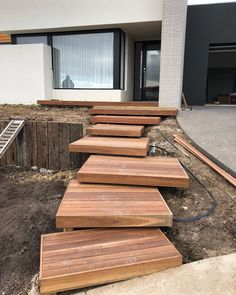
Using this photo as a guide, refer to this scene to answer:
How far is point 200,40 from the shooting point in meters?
7.80

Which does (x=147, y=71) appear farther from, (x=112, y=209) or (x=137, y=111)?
(x=112, y=209)

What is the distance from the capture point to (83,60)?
7.70m

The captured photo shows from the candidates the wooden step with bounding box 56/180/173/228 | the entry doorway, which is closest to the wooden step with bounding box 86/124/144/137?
the wooden step with bounding box 56/180/173/228

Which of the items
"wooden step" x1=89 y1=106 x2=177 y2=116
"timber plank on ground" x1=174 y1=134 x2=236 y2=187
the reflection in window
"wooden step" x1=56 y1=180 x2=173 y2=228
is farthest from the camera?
the reflection in window

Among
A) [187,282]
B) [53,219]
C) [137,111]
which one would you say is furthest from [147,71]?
[187,282]

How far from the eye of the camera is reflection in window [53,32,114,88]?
24.6ft

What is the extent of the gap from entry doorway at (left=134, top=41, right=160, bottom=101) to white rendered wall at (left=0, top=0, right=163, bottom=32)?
203cm

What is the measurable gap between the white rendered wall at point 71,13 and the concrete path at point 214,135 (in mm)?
2925

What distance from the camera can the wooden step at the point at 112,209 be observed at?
208cm

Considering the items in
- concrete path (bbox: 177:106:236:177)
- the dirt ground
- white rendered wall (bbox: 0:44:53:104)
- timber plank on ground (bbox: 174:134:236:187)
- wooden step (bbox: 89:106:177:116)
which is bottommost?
the dirt ground

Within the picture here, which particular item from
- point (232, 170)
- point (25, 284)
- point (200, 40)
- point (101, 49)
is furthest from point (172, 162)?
point (200, 40)

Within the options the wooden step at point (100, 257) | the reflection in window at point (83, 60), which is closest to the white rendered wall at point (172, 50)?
the reflection in window at point (83, 60)

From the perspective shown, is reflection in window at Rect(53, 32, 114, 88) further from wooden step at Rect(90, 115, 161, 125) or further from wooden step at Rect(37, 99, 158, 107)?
wooden step at Rect(90, 115, 161, 125)

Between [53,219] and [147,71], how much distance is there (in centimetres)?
727
